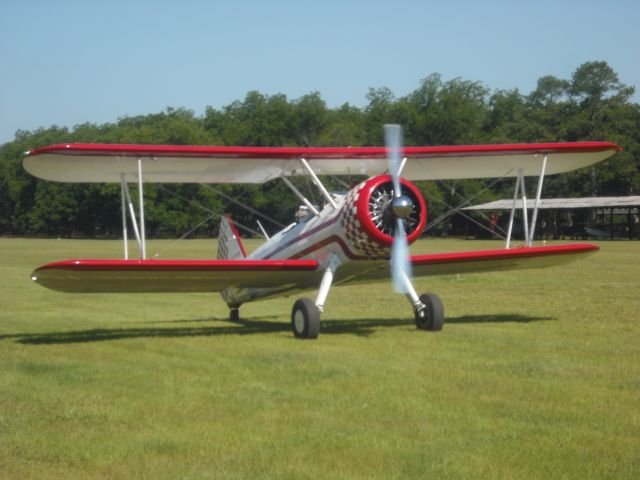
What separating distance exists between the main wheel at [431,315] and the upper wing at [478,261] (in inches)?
29.6

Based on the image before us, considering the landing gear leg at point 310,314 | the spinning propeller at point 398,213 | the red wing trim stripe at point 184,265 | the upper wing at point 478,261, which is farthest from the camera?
the upper wing at point 478,261

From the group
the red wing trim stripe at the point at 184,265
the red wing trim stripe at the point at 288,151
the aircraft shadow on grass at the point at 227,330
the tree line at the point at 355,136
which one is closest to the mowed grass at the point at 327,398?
the aircraft shadow on grass at the point at 227,330

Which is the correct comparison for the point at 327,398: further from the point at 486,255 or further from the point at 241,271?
the point at 486,255

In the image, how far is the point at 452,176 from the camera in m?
14.7

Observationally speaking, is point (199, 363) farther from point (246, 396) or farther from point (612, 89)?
point (612, 89)

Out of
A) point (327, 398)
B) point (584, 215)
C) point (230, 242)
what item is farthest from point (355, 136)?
point (327, 398)

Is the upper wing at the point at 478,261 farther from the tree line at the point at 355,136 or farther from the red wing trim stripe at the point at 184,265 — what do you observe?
the tree line at the point at 355,136

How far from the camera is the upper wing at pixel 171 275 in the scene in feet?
33.7

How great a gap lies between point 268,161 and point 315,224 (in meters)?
1.12

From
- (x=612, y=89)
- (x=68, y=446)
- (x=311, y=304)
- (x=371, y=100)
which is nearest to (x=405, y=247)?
(x=311, y=304)

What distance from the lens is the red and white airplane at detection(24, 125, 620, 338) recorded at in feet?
35.7

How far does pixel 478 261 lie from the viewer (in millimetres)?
12523

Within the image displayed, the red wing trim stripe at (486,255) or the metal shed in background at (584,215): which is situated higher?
the red wing trim stripe at (486,255)

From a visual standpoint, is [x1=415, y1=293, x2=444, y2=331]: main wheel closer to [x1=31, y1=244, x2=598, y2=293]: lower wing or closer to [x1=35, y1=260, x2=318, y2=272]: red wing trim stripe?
[x1=31, y1=244, x2=598, y2=293]: lower wing
